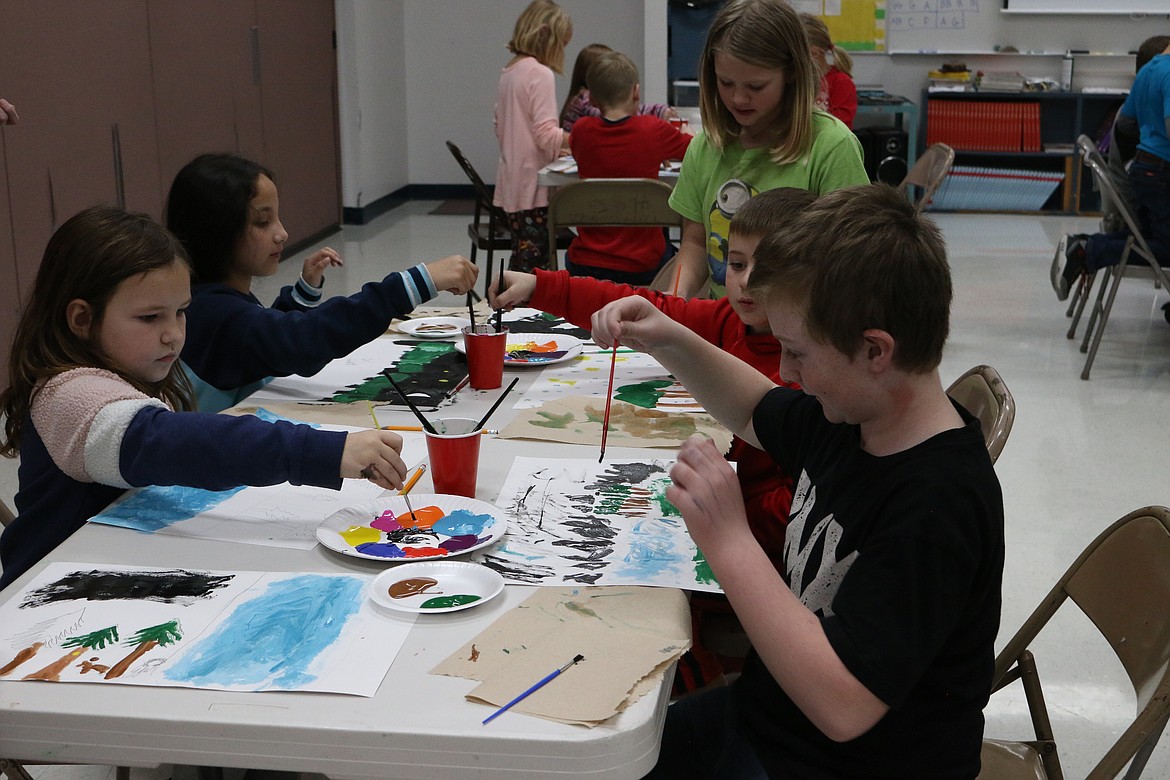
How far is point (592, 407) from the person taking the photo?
6.08ft

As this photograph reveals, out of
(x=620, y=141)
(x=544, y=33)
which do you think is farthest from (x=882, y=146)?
(x=620, y=141)

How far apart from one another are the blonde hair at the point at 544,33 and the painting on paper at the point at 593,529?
12.4 feet

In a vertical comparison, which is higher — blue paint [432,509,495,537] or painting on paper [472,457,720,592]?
blue paint [432,509,495,537]

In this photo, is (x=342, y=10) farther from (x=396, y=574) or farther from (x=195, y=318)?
Result: (x=396, y=574)

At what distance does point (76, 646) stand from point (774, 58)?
1.64m

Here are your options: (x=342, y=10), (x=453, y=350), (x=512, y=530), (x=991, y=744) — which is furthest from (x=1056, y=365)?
(x=342, y=10)

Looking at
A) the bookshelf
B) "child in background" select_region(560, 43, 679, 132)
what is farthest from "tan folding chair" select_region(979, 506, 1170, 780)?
the bookshelf

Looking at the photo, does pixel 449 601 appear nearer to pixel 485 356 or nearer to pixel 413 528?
pixel 413 528

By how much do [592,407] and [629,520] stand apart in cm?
47

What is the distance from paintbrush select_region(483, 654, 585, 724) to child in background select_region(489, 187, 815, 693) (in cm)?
55

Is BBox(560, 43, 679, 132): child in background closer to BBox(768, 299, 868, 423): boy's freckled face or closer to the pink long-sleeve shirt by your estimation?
the pink long-sleeve shirt

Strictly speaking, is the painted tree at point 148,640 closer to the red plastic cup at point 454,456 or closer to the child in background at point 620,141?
the red plastic cup at point 454,456

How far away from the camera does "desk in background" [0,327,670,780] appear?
0.93 m

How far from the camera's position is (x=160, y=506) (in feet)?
4.62
